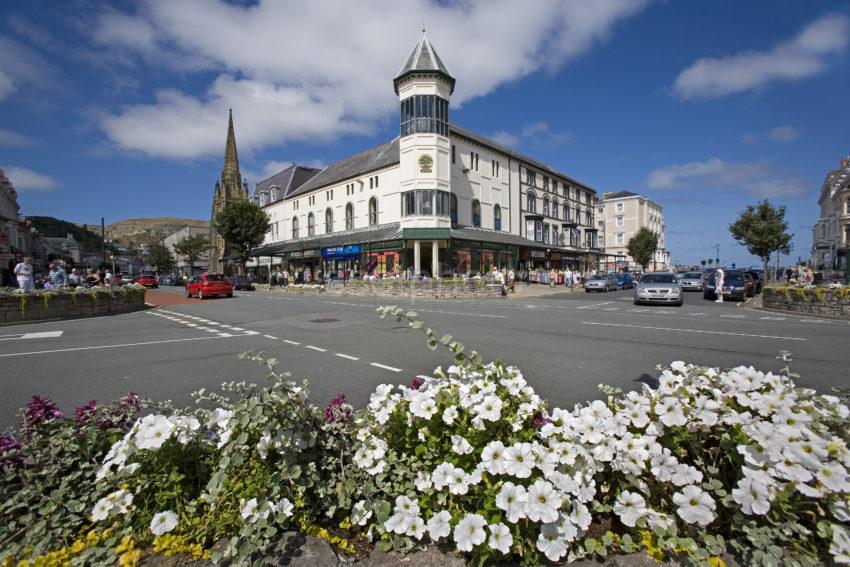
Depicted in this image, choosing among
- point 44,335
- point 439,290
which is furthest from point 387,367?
point 439,290

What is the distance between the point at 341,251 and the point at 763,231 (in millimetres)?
37813

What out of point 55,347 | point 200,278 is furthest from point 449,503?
point 200,278

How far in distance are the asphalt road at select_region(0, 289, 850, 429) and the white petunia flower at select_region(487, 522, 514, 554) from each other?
3.06 meters

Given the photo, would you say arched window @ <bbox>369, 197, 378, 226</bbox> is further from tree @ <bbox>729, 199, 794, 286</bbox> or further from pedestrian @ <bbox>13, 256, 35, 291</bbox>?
tree @ <bbox>729, 199, 794, 286</bbox>

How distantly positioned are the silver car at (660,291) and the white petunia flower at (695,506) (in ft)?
66.3

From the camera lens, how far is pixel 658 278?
20766mm

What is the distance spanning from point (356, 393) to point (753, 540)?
13.9 feet

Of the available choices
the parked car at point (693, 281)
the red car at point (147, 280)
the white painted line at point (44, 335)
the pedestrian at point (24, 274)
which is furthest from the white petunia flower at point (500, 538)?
the red car at point (147, 280)

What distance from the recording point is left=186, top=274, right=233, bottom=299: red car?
27.2 meters

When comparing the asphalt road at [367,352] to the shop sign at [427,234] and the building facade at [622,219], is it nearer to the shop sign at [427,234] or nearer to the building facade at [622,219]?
the shop sign at [427,234]

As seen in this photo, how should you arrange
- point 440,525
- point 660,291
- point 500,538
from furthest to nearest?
1. point 660,291
2. point 440,525
3. point 500,538

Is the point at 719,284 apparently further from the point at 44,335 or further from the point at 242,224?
the point at 242,224

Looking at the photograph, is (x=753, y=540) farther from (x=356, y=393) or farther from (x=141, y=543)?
(x=356, y=393)

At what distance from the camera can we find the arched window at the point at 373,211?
3831 centimetres
